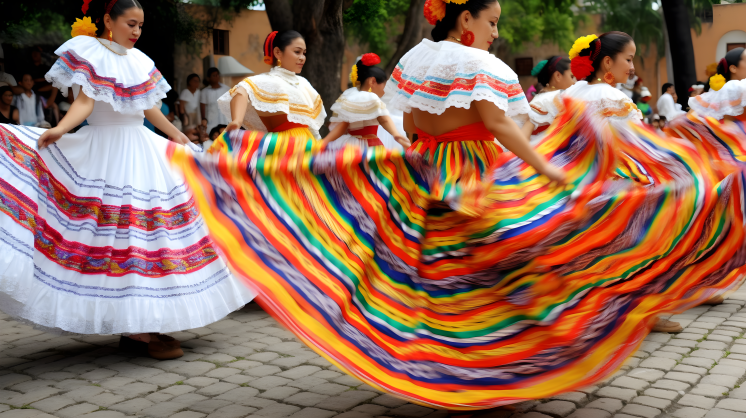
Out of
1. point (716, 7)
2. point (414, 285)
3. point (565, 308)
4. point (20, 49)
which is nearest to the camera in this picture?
point (565, 308)

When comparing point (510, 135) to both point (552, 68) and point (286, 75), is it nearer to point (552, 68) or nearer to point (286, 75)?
point (286, 75)

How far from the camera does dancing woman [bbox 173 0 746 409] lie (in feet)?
8.27

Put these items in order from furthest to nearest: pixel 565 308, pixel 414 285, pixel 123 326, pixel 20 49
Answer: pixel 20 49
pixel 123 326
pixel 414 285
pixel 565 308

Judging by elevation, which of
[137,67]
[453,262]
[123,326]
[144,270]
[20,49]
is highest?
[20,49]

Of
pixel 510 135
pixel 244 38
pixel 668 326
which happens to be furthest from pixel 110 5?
pixel 244 38

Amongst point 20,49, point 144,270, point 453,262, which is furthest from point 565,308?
point 20,49

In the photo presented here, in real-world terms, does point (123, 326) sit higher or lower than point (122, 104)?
lower

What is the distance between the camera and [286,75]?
16.8ft

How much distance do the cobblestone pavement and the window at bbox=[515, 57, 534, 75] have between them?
34.0 meters

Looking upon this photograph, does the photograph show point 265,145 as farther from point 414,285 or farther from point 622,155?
point 622,155

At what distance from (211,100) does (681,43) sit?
7852 mm

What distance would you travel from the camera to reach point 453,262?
2641mm

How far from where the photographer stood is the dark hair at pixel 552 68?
20.0 ft

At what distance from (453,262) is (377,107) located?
4.12m
